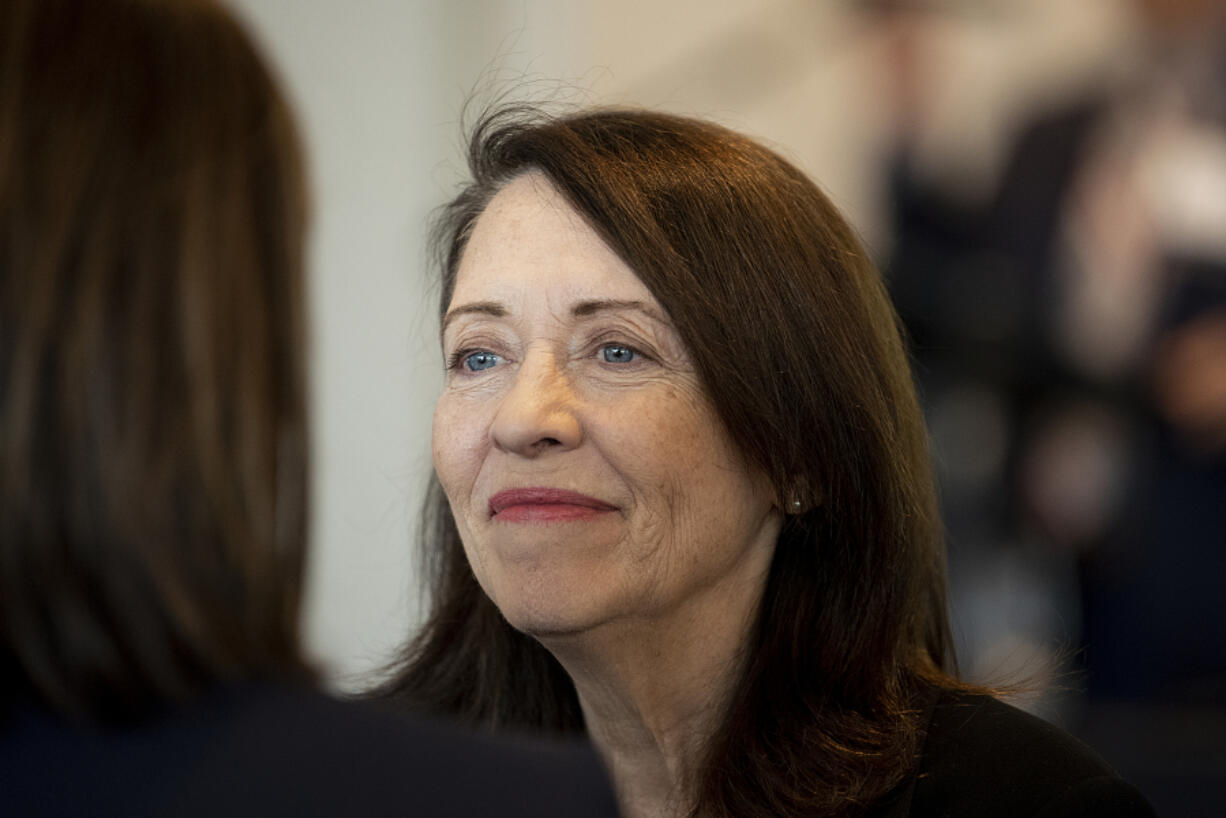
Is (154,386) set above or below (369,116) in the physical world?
below

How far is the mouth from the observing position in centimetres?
167

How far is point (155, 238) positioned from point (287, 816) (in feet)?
1.20

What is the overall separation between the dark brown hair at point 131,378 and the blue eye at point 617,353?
82 centimetres

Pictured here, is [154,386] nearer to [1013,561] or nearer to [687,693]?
[687,693]

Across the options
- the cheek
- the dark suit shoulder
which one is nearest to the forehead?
the cheek

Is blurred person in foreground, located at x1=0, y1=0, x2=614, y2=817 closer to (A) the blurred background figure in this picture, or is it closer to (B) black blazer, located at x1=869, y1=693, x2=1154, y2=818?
(B) black blazer, located at x1=869, y1=693, x2=1154, y2=818

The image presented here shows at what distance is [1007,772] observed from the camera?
1553 millimetres

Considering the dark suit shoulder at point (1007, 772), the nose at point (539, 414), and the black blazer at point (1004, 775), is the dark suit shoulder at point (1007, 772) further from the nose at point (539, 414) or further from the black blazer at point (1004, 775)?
the nose at point (539, 414)

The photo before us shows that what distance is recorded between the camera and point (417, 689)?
2076 mm

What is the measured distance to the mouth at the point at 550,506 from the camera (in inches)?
65.6

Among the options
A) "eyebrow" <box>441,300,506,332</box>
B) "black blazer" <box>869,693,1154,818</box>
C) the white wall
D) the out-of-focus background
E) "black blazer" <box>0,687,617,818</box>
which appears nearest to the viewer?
"black blazer" <box>0,687,617,818</box>

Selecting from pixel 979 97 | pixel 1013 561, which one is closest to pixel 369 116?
pixel 979 97

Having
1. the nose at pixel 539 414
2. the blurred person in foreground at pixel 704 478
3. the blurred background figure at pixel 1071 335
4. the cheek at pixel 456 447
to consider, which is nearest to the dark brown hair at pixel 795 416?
the blurred person in foreground at pixel 704 478

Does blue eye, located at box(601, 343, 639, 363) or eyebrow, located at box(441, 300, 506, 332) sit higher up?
eyebrow, located at box(441, 300, 506, 332)
